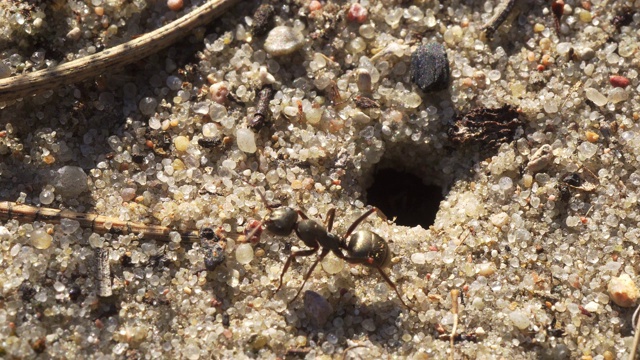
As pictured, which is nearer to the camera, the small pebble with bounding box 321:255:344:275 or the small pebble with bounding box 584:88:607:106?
the small pebble with bounding box 321:255:344:275

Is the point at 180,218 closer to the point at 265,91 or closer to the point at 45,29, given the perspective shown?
the point at 265,91

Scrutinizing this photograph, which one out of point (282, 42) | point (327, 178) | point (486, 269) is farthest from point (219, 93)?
point (486, 269)

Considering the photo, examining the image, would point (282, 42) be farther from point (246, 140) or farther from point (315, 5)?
point (246, 140)

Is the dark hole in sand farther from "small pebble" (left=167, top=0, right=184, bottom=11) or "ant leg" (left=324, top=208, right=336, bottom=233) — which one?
"small pebble" (left=167, top=0, right=184, bottom=11)

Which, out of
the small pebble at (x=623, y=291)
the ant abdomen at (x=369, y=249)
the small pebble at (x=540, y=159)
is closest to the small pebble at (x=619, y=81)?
the small pebble at (x=540, y=159)

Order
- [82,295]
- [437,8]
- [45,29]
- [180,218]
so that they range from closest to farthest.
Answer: [82,295] < [180,218] < [45,29] < [437,8]

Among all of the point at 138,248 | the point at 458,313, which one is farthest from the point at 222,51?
the point at 458,313

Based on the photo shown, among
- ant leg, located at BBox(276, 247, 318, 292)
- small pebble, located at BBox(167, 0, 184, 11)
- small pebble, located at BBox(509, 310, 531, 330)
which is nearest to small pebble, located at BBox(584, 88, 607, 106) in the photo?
small pebble, located at BBox(509, 310, 531, 330)

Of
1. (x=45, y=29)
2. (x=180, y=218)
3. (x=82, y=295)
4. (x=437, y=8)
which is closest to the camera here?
(x=82, y=295)
